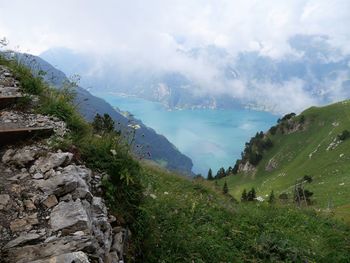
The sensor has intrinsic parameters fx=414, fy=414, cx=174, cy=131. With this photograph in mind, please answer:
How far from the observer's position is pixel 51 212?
6047 mm

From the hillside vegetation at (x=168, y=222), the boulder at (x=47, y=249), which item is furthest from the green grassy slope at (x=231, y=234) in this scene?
the boulder at (x=47, y=249)

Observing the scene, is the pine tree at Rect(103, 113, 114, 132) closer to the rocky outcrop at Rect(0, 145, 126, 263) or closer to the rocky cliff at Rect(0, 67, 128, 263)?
the rocky cliff at Rect(0, 67, 128, 263)

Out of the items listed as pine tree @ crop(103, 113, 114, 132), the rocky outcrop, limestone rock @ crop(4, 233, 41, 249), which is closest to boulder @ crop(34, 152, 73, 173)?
the rocky outcrop

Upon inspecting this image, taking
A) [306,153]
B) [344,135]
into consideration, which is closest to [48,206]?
[344,135]

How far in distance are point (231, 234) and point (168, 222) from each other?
3.06 m

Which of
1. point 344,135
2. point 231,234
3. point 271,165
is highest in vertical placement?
point 344,135

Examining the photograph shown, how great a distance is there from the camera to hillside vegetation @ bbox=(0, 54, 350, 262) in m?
7.39

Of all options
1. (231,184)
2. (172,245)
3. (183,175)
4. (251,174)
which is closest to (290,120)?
(251,174)

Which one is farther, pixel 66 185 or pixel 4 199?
pixel 66 185

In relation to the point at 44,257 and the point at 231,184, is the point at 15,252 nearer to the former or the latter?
the point at 44,257

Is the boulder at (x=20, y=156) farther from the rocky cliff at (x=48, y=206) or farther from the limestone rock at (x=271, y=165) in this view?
the limestone rock at (x=271, y=165)

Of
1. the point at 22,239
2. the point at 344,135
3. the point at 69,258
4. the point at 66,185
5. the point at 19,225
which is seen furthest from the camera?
the point at 344,135

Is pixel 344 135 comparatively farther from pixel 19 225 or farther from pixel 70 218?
pixel 19 225

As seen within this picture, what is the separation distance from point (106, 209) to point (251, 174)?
140131mm
